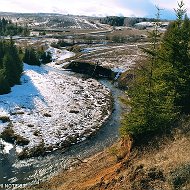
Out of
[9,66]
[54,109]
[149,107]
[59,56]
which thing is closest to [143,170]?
[149,107]

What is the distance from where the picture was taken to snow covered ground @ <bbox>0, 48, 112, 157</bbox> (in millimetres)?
48219

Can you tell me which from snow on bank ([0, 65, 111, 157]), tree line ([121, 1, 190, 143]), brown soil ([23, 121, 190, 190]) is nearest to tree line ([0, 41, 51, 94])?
snow on bank ([0, 65, 111, 157])

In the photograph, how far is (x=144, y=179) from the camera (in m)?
21.1

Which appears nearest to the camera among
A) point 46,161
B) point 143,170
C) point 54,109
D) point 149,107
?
point 143,170

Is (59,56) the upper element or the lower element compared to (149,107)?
lower

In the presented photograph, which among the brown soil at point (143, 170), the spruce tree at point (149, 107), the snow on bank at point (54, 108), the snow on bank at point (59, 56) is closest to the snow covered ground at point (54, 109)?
the snow on bank at point (54, 108)

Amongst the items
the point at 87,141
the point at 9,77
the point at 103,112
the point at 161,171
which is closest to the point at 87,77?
the point at 9,77

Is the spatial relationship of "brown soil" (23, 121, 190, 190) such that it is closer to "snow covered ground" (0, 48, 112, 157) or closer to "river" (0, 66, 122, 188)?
"river" (0, 66, 122, 188)

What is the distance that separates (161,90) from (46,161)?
18.8 meters

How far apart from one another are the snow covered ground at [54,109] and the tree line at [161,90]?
18.5m

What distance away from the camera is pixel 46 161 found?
40.8 meters

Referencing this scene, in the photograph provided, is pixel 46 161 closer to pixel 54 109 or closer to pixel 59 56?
pixel 54 109

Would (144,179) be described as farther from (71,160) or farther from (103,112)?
(103,112)

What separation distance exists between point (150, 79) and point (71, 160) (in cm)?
1686
